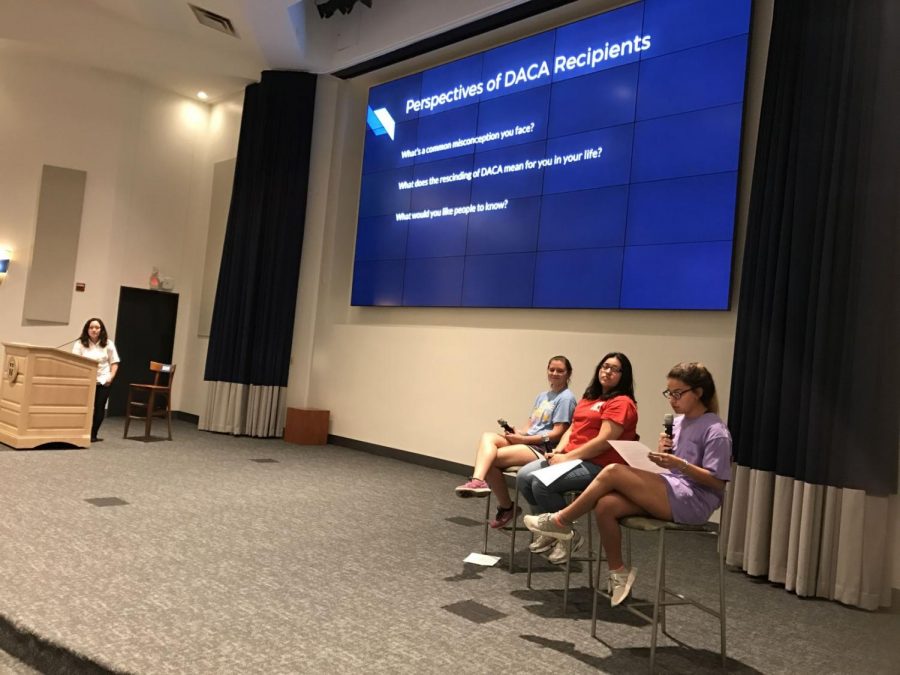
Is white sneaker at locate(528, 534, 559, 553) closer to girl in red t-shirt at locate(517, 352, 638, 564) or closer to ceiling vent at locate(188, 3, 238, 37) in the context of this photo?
girl in red t-shirt at locate(517, 352, 638, 564)

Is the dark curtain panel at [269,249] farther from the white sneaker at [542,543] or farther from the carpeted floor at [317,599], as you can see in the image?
the white sneaker at [542,543]

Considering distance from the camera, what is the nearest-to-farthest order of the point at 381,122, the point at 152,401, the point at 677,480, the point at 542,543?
the point at 677,480 → the point at 542,543 → the point at 152,401 → the point at 381,122

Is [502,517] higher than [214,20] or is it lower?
lower

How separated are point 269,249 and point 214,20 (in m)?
2.54

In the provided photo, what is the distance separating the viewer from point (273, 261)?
26.9ft

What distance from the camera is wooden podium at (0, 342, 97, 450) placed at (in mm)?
5969

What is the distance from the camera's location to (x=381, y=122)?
778cm

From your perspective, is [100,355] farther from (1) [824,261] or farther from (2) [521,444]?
(1) [824,261]

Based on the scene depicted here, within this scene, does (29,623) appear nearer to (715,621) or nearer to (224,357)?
(715,621)

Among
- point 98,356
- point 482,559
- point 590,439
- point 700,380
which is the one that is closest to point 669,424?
point 700,380

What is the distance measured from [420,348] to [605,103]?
2.89 m

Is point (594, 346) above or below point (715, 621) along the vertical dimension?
above

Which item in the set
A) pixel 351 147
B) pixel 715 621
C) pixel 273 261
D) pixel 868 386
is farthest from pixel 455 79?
pixel 715 621

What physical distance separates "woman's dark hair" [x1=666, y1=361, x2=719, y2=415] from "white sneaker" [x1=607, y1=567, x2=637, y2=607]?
0.73 metres
